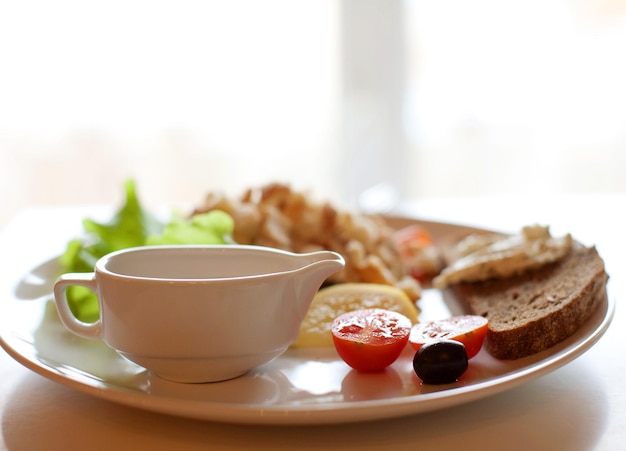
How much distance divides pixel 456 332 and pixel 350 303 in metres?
0.40

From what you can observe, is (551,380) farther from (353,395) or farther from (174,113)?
(174,113)

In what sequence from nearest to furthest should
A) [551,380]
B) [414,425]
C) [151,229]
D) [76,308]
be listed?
[414,425] → [551,380] → [76,308] → [151,229]

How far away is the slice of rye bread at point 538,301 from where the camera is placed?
58.6 inches

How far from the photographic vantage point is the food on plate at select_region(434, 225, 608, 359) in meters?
1.49

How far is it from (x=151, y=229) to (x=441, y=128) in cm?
379

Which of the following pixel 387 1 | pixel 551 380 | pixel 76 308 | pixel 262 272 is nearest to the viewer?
pixel 551 380

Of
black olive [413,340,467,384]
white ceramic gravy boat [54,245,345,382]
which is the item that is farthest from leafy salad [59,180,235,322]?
black olive [413,340,467,384]

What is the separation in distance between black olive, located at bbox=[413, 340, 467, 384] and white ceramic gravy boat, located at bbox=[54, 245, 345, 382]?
216 mm

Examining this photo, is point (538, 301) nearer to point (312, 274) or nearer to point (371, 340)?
point (371, 340)

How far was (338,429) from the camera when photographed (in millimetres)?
1239

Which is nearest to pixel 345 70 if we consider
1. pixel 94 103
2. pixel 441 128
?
pixel 441 128

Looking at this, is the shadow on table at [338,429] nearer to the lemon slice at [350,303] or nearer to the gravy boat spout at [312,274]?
the gravy boat spout at [312,274]

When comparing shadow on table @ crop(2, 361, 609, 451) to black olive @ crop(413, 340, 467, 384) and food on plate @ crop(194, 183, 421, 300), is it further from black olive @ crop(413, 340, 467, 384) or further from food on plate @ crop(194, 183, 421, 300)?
food on plate @ crop(194, 183, 421, 300)

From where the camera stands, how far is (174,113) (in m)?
5.51
